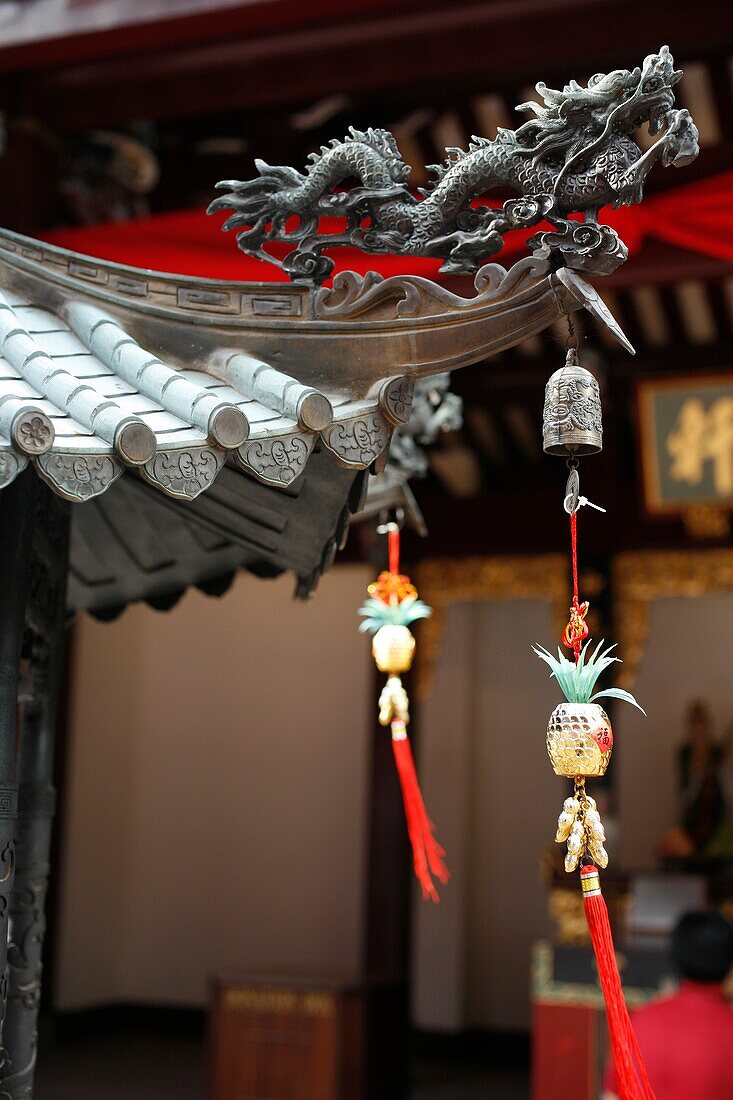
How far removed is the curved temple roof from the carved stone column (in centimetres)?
31

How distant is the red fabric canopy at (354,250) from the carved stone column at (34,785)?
140cm

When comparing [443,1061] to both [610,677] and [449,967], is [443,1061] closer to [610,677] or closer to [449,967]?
[449,967]

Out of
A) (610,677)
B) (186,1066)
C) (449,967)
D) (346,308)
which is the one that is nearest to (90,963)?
(186,1066)

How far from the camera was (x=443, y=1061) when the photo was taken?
829 cm

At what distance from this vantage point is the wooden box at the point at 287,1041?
563 centimetres

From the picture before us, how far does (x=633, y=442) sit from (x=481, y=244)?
6.01 metres

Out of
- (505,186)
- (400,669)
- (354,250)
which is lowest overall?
(400,669)

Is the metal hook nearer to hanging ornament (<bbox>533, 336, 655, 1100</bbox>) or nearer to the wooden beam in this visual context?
hanging ornament (<bbox>533, 336, 655, 1100</bbox>)

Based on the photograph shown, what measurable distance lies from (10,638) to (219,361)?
503mm

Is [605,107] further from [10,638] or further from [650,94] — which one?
[10,638]

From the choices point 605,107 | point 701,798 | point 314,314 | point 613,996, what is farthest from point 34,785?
point 701,798

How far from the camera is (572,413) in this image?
6.06ft

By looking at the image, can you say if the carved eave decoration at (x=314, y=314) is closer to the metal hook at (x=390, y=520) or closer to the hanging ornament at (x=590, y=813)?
the hanging ornament at (x=590, y=813)

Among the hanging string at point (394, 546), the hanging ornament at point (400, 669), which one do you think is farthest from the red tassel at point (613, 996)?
the hanging string at point (394, 546)
